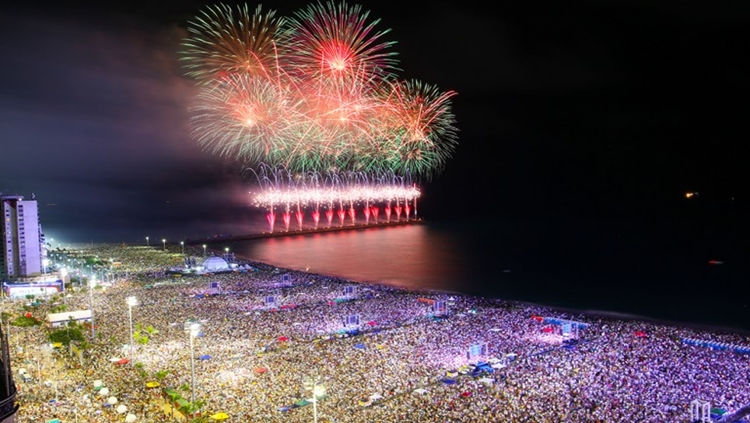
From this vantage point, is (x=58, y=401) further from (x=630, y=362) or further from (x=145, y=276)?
(x=145, y=276)

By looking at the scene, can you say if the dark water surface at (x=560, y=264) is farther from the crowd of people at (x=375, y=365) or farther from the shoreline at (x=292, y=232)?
the crowd of people at (x=375, y=365)

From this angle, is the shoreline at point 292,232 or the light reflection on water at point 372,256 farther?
the shoreline at point 292,232

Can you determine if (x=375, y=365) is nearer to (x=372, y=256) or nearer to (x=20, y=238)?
(x=372, y=256)

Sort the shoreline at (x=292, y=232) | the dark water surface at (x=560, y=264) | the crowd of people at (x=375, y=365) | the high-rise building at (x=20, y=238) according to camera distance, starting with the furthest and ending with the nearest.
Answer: the shoreline at (x=292, y=232), the high-rise building at (x=20, y=238), the dark water surface at (x=560, y=264), the crowd of people at (x=375, y=365)

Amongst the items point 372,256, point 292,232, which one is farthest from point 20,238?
point 292,232

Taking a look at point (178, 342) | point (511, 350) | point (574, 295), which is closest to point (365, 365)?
point (511, 350)

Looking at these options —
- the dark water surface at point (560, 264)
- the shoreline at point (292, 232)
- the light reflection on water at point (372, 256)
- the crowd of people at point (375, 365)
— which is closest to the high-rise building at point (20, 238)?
the light reflection on water at point (372, 256)

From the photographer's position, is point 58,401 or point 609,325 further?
point 609,325
